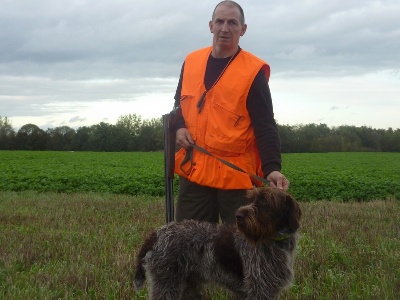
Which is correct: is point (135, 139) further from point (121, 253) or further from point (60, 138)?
point (121, 253)

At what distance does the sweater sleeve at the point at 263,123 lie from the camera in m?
4.46

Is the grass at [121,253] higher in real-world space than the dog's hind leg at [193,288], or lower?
lower

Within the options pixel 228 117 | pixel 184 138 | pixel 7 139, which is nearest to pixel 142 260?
pixel 184 138

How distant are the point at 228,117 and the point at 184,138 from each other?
0.48 m

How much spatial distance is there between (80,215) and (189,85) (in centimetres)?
613

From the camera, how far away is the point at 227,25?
4457 millimetres

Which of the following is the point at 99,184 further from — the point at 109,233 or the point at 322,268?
the point at 322,268

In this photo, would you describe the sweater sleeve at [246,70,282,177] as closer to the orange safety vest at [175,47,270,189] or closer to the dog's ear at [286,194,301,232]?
the orange safety vest at [175,47,270,189]

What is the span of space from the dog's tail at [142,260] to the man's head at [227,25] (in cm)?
185

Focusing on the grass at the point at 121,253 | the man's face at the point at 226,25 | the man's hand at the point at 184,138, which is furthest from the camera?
the grass at the point at 121,253

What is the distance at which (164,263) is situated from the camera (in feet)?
13.5

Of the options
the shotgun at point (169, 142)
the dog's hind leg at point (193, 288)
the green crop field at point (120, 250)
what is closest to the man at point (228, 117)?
the shotgun at point (169, 142)

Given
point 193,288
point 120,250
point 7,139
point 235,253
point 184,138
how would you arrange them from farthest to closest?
point 7,139, point 120,250, point 184,138, point 193,288, point 235,253

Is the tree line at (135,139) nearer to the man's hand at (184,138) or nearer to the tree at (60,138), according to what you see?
the tree at (60,138)
